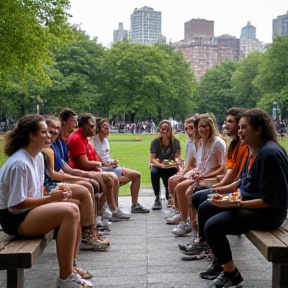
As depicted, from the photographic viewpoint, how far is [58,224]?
3689mm

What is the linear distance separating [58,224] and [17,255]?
53cm

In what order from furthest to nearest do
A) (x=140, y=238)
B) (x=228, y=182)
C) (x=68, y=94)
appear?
1. (x=68, y=94)
2. (x=140, y=238)
3. (x=228, y=182)

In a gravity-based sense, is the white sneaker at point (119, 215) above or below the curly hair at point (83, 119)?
below

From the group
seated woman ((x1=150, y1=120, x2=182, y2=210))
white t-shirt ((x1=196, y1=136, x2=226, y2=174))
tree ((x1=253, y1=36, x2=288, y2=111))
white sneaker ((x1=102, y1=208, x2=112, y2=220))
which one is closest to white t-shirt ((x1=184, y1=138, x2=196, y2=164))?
seated woman ((x1=150, y1=120, x2=182, y2=210))

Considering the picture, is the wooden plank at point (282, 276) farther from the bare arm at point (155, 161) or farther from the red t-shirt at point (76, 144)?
the bare arm at point (155, 161)

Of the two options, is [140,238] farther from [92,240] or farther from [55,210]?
[55,210]

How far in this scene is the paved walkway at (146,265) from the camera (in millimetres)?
4250

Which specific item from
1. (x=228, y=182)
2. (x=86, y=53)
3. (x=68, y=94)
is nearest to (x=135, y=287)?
(x=228, y=182)

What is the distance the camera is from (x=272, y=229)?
12.8ft

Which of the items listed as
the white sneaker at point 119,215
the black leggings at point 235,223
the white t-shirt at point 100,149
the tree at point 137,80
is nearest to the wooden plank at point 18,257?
the black leggings at point 235,223

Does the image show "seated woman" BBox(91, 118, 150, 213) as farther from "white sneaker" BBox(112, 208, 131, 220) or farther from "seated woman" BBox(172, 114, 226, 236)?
"seated woman" BBox(172, 114, 226, 236)

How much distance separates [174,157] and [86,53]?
142 feet

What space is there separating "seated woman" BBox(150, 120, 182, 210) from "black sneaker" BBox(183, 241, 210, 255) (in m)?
3.25

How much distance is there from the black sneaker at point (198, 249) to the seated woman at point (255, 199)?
1.02 m
